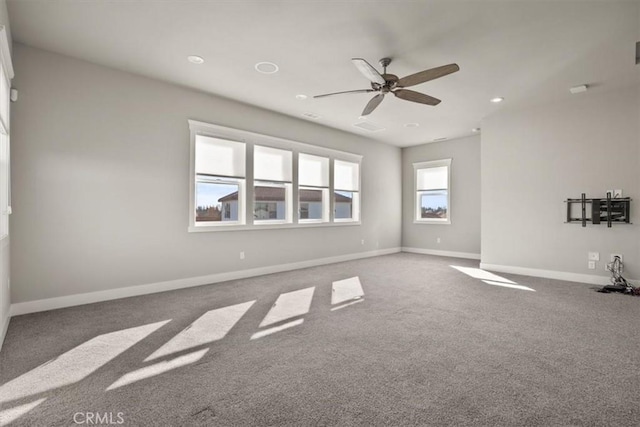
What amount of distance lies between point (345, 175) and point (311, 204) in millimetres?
1266

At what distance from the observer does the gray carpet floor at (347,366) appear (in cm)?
178

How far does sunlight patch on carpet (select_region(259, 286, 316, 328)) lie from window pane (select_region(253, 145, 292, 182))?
2341mm

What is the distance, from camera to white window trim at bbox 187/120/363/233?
4805 mm

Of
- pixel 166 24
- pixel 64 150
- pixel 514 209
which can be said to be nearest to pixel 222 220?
pixel 64 150

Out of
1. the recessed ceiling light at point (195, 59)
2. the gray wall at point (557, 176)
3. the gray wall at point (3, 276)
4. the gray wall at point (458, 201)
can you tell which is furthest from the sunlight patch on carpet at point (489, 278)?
the gray wall at point (3, 276)

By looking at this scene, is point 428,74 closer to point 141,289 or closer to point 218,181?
point 218,181

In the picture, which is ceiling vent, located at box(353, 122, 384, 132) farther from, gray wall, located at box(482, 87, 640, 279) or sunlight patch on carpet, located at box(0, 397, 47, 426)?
sunlight patch on carpet, located at box(0, 397, 47, 426)

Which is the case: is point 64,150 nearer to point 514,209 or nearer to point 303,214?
point 303,214

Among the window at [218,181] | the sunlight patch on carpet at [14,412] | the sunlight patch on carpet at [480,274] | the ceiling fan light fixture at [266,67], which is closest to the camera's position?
the sunlight patch on carpet at [14,412]

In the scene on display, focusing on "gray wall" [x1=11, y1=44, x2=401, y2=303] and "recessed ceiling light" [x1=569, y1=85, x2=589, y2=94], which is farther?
"recessed ceiling light" [x1=569, y1=85, x2=589, y2=94]

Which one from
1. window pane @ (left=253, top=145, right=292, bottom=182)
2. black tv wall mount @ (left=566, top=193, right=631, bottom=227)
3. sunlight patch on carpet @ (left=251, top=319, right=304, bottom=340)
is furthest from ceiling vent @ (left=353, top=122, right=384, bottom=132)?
sunlight patch on carpet @ (left=251, top=319, right=304, bottom=340)

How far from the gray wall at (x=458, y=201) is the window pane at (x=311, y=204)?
3.12 m

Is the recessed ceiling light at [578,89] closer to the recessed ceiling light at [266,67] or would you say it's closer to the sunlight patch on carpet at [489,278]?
the sunlight patch on carpet at [489,278]

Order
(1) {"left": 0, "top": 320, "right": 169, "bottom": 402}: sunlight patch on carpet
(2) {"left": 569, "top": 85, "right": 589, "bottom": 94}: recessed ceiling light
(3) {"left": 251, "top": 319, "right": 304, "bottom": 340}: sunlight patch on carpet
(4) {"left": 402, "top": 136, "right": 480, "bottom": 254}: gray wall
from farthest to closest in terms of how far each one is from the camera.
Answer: (4) {"left": 402, "top": 136, "right": 480, "bottom": 254}: gray wall, (2) {"left": 569, "top": 85, "right": 589, "bottom": 94}: recessed ceiling light, (3) {"left": 251, "top": 319, "right": 304, "bottom": 340}: sunlight patch on carpet, (1) {"left": 0, "top": 320, "right": 169, "bottom": 402}: sunlight patch on carpet
